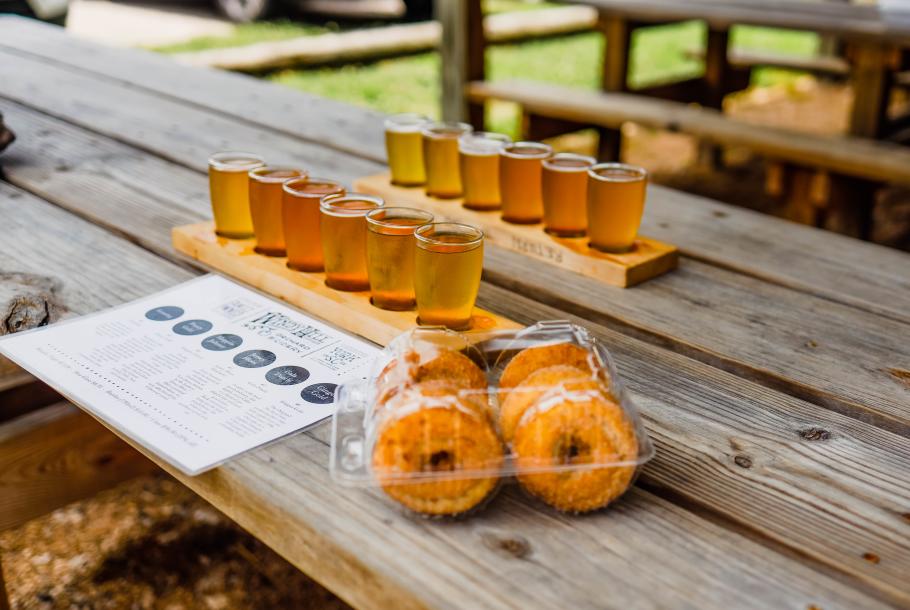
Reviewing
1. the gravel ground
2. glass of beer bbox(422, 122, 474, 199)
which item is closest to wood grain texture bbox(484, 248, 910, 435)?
glass of beer bbox(422, 122, 474, 199)

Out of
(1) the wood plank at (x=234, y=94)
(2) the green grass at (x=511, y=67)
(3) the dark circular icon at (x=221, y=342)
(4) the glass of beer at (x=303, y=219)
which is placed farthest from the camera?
(2) the green grass at (x=511, y=67)

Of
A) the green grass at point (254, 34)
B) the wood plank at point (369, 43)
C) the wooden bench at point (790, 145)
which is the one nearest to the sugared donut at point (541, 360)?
the wooden bench at point (790, 145)

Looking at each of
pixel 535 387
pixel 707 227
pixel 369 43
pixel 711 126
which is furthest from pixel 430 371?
pixel 369 43

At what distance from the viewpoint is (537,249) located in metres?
1.36

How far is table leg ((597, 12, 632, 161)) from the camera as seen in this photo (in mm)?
3621

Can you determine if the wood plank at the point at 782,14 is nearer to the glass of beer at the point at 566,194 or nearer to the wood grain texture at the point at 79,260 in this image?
the glass of beer at the point at 566,194

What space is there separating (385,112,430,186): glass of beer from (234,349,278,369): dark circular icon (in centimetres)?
55

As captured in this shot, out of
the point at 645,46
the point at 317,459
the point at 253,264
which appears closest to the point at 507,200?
the point at 253,264

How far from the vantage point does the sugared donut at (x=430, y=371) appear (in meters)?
0.82

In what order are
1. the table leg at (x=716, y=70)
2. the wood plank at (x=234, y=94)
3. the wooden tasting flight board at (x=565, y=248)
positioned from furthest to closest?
the table leg at (x=716, y=70) → the wood plank at (x=234, y=94) → the wooden tasting flight board at (x=565, y=248)

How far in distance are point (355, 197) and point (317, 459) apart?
41 centimetres

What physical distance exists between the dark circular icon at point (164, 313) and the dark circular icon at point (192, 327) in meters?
0.02

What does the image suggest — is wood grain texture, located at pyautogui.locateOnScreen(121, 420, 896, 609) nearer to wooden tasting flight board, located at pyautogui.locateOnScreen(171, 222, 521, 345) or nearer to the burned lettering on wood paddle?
wooden tasting flight board, located at pyautogui.locateOnScreen(171, 222, 521, 345)

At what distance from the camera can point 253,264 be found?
4.07 feet
